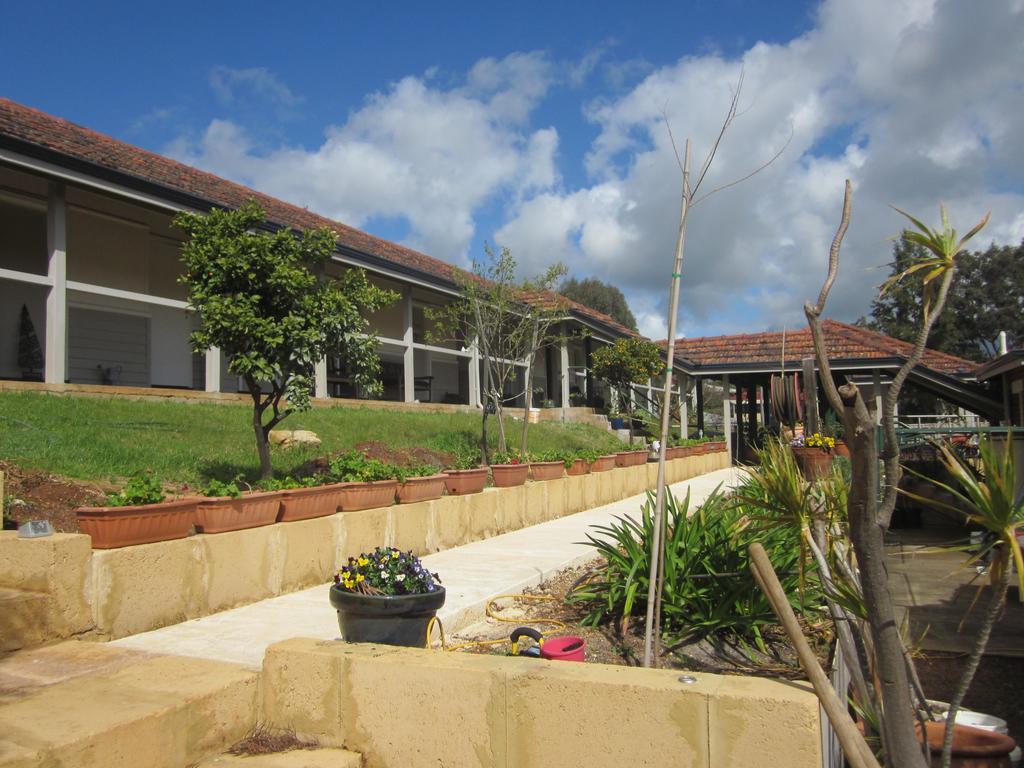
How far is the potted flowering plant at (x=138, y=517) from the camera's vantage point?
4.85m

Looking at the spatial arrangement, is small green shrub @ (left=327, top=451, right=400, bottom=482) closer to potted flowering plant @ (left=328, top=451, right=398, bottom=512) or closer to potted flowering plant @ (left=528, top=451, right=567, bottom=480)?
potted flowering plant @ (left=328, top=451, right=398, bottom=512)

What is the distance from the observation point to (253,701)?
3.66m

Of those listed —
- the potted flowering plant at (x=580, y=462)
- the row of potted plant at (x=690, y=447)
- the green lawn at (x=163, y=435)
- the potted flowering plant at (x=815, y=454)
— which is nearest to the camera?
the green lawn at (x=163, y=435)

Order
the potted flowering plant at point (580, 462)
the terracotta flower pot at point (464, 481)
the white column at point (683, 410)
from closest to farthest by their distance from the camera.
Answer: the terracotta flower pot at point (464, 481)
the potted flowering plant at point (580, 462)
the white column at point (683, 410)

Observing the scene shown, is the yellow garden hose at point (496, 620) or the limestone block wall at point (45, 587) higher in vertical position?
the limestone block wall at point (45, 587)

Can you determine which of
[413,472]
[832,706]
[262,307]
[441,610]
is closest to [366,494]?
[413,472]

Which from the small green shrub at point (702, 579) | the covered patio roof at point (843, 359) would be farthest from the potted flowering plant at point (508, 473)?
the covered patio roof at point (843, 359)

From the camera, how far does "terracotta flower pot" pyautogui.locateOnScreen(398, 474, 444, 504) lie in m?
7.77

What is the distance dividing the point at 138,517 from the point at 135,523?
0.14ft

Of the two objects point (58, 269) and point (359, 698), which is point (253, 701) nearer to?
point (359, 698)

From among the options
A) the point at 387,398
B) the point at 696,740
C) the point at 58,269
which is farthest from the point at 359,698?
the point at 387,398

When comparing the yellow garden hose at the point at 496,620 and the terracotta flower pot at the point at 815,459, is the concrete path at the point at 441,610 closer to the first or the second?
the yellow garden hose at the point at 496,620

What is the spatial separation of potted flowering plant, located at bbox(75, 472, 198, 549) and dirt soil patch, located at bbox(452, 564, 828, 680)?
2092 mm

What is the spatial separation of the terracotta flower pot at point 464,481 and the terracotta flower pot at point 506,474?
0.91m
